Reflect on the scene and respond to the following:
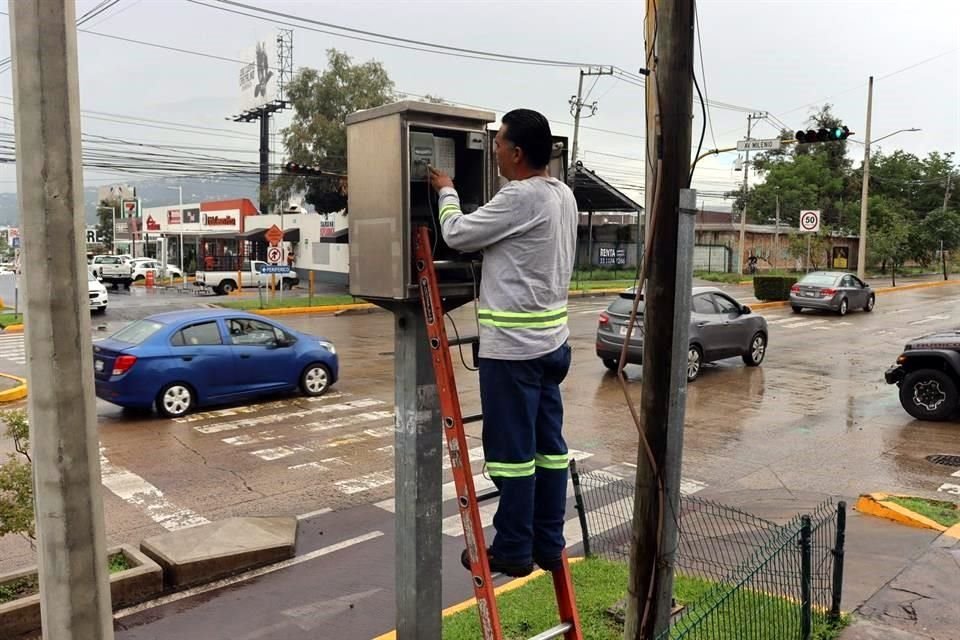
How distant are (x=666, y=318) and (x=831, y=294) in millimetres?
27107

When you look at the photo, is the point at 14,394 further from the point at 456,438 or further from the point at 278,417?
the point at 456,438

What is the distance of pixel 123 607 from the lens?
5578 mm

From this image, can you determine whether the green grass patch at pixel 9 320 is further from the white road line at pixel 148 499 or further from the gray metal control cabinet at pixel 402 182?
the gray metal control cabinet at pixel 402 182

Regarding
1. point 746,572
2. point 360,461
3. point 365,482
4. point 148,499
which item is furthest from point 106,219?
point 746,572

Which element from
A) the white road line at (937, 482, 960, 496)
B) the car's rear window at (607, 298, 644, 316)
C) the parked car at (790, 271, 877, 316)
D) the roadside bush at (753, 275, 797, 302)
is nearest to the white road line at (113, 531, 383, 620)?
the white road line at (937, 482, 960, 496)

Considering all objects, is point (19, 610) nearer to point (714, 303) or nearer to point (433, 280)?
point (433, 280)

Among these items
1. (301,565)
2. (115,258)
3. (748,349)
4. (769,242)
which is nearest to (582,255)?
(769,242)

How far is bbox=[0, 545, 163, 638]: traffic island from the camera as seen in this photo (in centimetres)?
508

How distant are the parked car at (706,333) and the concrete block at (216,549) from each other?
8727mm

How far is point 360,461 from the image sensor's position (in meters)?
9.34

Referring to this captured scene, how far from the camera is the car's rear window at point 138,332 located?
1145cm

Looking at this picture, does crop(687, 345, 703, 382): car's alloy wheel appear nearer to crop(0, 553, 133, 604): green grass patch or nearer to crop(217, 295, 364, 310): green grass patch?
crop(0, 553, 133, 604): green grass patch

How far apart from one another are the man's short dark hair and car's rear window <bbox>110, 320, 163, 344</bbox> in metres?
9.54

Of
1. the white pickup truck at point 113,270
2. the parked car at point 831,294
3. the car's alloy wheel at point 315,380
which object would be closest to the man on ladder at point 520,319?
the car's alloy wheel at point 315,380
